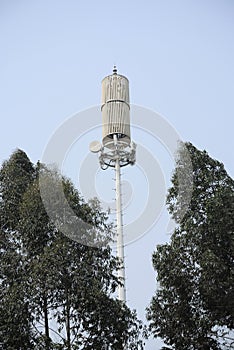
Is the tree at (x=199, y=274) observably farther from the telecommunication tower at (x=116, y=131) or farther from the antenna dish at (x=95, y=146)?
the antenna dish at (x=95, y=146)

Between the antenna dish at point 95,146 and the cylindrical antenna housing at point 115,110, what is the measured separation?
0.18 meters

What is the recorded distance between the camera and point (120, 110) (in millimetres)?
15148

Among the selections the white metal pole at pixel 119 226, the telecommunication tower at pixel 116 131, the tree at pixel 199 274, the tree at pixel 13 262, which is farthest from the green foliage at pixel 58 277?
the telecommunication tower at pixel 116 131

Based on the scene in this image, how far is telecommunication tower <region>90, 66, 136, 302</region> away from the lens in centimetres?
1517

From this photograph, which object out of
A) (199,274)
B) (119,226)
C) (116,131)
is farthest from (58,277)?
(116,131)

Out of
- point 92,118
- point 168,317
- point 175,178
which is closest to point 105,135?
point 92,118

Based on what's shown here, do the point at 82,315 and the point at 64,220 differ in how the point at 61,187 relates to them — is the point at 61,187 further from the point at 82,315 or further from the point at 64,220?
the point at 82,315

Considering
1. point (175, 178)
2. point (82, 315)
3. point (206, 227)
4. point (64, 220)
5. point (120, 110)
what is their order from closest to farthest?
point (82, 315) < point (64, 220) < point (206, 227) < point (175, 178) < point (120, 110)

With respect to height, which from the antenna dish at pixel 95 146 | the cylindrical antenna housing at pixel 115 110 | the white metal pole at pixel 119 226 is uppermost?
the cylindrical antenna housing at pixel 115 110

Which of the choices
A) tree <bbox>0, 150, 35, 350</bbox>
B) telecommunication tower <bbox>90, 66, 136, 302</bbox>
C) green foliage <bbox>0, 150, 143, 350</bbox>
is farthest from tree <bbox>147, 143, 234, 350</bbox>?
telecommunication tower <bbox>90, 66, 136, 302</bbox>

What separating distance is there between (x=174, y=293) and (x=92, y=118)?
21.6 ft

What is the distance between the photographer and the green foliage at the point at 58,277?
862cm

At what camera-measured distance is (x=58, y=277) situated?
8.72 meters

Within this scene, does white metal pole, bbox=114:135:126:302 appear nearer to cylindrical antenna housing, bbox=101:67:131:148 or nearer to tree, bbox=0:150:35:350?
cylindrical antenna housing, bbox=101:67:131:148
